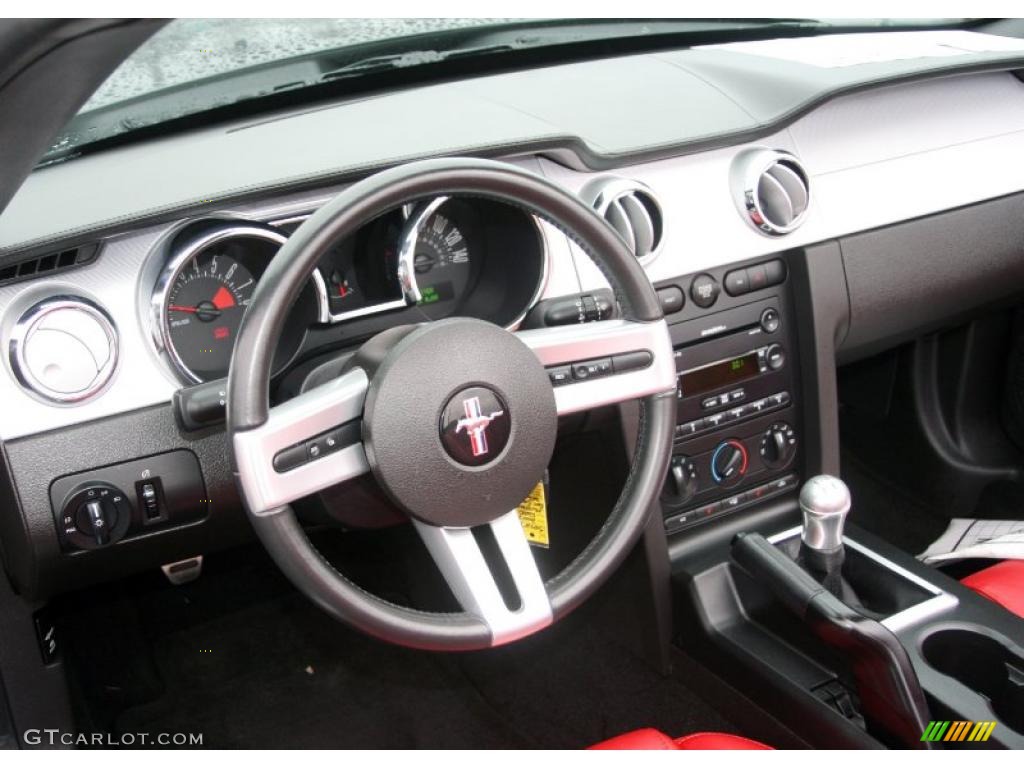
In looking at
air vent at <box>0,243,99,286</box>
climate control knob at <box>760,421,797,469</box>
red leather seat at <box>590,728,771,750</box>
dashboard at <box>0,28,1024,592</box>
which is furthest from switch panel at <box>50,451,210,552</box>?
climate control knob at <box>760,421,797,469</box>

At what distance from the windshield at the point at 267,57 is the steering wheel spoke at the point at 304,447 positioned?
2.10 feet

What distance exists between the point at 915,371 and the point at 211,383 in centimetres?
165

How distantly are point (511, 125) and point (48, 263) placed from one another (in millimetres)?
630

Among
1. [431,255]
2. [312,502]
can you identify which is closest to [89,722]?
[312,502]

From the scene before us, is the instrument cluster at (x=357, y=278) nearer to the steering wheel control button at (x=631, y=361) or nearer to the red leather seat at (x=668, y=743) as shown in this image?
the steering wheel control button at (x=631, y=361)

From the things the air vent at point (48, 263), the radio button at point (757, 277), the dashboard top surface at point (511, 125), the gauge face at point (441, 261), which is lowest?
the radio button at point (757, 277)

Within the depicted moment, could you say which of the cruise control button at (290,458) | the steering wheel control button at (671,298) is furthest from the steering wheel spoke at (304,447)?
the steering wheel control button at (671,298)

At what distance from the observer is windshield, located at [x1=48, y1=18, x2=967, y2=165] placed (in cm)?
156

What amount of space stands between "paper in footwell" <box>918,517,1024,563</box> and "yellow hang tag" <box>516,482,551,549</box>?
0.79 meters

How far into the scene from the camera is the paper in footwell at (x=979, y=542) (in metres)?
1.72

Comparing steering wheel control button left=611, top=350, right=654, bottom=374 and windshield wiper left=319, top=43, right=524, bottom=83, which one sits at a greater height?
windshield wiper left=319, top=43, right=524, bottom=83

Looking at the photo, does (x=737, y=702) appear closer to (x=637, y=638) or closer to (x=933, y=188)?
(x=637, y=638)

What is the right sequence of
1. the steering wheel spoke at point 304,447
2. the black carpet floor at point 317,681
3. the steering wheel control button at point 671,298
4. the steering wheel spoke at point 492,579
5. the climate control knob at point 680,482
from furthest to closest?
1. the black carpet floor at point 317,681
2. the climate control knob at point 680,482
3. the steering wheel control button at point 671,298
4. the steering wheel spoke at point 492,579
5. the steering wheel spoke at point 304,447

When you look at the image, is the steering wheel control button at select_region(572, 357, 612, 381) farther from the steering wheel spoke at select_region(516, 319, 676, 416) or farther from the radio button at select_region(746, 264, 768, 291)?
the radio button at select_region(746, 264, 768, 291)
